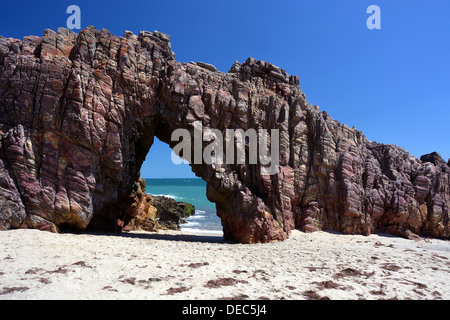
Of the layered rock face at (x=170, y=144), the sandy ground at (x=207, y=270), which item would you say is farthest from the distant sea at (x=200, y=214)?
the sandy ground at (x=207, y=270)

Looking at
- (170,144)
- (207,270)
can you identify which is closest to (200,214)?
(170,144)

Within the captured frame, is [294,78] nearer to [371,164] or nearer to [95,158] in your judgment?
[371,164]

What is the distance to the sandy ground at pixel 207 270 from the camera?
8352 mm

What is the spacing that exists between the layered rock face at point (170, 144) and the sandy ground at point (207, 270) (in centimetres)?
314

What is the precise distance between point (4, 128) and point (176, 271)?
15.1 m

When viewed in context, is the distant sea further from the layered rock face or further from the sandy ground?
the sandy ground

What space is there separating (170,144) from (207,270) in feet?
43.4

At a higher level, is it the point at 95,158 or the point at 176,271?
the point at 95,158

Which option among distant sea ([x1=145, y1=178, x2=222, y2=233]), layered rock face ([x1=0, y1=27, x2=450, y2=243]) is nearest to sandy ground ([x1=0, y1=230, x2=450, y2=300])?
layered rock face ([x1=0, y1=27, x2=450, y2=243])

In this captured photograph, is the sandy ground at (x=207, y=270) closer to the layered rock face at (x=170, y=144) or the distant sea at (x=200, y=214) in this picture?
the layered rock face at (x=170, y=144)

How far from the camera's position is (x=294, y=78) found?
22969 mm

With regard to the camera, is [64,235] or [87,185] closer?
[64,235]

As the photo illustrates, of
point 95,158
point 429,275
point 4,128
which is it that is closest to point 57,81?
point 4,128
